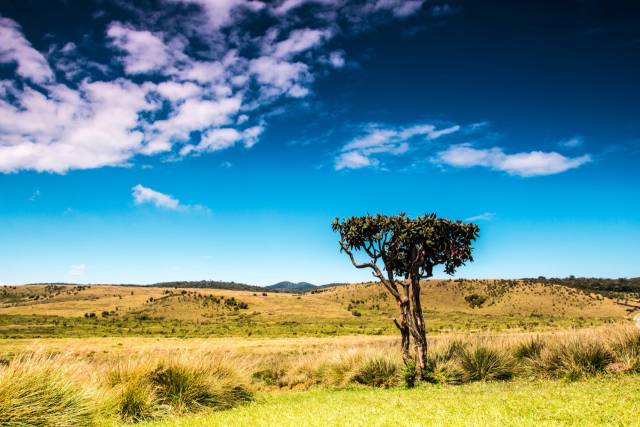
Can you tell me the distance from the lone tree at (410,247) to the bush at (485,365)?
1.64 m

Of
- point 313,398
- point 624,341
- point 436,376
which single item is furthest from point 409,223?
point 624,341

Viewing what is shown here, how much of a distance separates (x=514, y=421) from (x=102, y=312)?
96.8 meters

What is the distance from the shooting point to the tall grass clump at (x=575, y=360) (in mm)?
13312

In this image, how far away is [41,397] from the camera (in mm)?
8242

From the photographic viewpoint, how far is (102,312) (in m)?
89.6

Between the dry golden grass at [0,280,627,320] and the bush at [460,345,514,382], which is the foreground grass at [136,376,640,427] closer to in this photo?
the bush at [460,345,514,382]

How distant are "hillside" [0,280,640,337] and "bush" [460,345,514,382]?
47069 millimetres

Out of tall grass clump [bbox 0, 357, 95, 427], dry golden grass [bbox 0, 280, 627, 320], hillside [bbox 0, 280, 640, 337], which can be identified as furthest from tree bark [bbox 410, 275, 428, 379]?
dry golden grass [bbox 0, 280, 627, 320]

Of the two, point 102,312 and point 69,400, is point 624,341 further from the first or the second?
point 102,312

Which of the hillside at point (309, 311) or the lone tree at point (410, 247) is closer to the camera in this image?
the lone tree at point (410, 247)

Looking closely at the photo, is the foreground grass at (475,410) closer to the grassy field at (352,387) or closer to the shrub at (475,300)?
the grassy field at (352,387)

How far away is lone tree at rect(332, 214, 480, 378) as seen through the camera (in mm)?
15383

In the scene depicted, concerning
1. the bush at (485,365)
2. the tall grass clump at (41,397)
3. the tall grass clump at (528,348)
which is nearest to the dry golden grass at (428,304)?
the tall grass clump at (528,348)

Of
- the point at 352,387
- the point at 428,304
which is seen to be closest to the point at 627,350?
the point at 352,387
